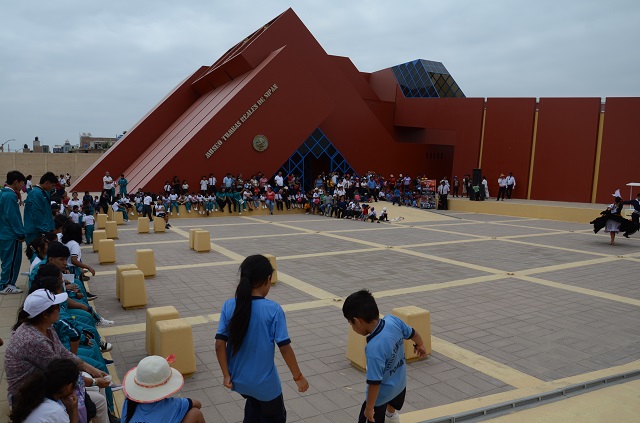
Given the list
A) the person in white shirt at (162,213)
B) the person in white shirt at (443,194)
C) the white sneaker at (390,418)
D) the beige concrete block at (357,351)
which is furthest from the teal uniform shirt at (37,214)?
the person in white shirt at (443,194)

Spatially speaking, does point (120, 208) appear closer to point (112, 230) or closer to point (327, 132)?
point (112, 230)

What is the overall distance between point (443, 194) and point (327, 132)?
21.7ft

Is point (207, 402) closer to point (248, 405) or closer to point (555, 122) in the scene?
point (248, 405)

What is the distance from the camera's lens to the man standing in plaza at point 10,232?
773cm

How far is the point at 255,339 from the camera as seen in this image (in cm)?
316

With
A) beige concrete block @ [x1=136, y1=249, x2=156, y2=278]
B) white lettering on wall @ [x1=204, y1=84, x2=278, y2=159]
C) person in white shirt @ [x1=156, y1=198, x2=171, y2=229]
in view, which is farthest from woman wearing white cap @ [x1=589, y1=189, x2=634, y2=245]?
white lettering on wall @ [x1=204, y1=84, x2=278, y2=159]

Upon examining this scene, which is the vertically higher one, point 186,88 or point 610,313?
point 186,88

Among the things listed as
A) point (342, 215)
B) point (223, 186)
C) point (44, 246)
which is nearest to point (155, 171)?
point (223, 186)

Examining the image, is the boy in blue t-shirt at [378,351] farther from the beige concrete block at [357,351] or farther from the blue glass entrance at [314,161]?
the blue glass entrance at [314,161]

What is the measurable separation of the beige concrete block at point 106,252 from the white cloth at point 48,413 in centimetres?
843

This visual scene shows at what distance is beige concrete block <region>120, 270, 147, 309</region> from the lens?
755 cm

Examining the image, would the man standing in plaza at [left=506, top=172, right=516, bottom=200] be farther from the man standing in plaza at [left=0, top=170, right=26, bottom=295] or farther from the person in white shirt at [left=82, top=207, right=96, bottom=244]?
the man standing in plaza at [left=0, top=170, right=26, bottom=295]

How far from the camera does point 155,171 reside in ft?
66.8

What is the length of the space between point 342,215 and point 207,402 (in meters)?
16.3
